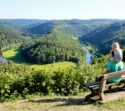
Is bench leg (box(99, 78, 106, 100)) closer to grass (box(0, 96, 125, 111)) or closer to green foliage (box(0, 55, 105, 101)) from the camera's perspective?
grass (box(0, 96, 125, 111))

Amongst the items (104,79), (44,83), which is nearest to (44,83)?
(44,83)

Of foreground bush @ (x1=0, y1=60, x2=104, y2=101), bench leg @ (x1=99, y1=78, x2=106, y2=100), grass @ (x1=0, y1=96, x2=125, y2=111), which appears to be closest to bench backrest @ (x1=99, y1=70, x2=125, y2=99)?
bench leg @ (x1=99, y1=78, x2=106, y2=100)

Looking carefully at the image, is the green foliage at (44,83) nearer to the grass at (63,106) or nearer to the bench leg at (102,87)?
the grass at (63,106)

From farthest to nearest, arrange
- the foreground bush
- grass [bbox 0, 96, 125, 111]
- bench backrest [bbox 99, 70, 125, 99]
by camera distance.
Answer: the foreground bush, bench backrest [bbox 99, 70, 125, 99], grass [bbox 0, 96, 125, 111]

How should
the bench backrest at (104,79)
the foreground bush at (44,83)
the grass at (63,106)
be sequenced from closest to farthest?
1. the grass at (63,106)
2. the bench backrest at (104,79)
3. the foreground bush at (44,83)

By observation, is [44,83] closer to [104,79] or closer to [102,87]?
[102,87]

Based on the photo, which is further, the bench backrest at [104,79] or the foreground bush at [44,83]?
the foreground bush at [44,83]

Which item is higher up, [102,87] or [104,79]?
[104,79]

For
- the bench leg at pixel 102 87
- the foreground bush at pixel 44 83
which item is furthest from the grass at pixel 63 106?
the foreground bush at pixel 44 83

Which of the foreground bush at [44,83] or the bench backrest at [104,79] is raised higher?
the bench backrest at [104,79]

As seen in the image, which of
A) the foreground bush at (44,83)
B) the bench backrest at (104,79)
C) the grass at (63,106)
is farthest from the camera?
the foreground bush at (44,83)

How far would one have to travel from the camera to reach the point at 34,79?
521 inches

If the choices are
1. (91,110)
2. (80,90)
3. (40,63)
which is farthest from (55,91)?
(40,63)

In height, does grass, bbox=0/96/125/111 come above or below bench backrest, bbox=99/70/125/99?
below
